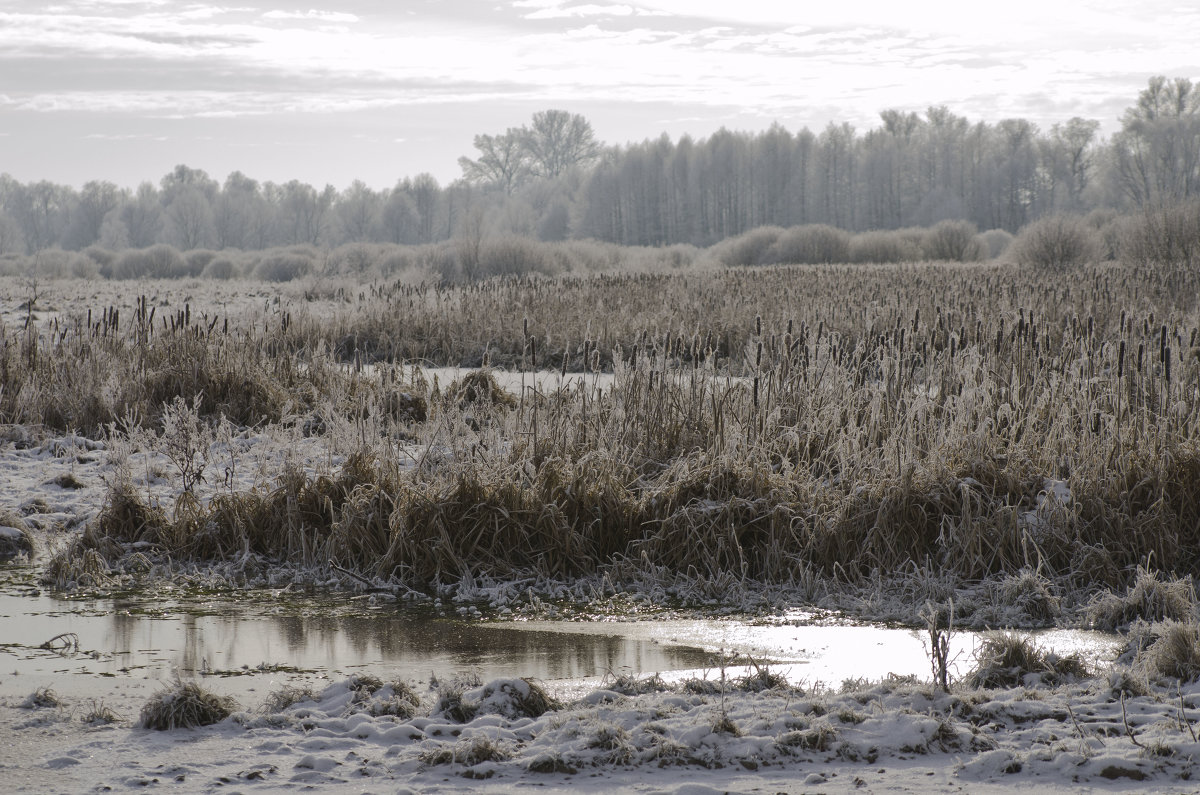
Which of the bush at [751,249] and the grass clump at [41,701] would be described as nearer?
the grass clump at [41,701]

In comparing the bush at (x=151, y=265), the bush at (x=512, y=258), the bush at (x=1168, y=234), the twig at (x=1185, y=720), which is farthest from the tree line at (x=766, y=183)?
the twig at (x=1185, y=720)

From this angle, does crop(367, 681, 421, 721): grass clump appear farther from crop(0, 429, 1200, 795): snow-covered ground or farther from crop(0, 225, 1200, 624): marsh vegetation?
crop(0, 225, 1200, 624): marsh vegetation

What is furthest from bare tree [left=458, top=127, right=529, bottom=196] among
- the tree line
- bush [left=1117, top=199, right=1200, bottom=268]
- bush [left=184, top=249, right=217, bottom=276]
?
bush [left=1117, top=199, right=1200, bottom=268]

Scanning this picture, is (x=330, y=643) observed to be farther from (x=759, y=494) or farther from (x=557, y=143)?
(x=557, y=143)

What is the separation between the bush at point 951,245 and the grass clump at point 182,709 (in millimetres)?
41808

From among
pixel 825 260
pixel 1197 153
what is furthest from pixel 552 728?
pixel 1197 153

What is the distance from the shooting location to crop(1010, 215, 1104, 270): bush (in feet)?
85.5

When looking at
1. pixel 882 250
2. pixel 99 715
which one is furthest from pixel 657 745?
pixel 882 250

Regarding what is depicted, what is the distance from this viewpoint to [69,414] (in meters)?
8.47

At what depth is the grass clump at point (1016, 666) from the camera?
140 inches

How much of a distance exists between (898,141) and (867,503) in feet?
248

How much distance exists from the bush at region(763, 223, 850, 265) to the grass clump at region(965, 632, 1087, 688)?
126 ft

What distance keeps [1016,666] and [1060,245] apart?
82.8 feet

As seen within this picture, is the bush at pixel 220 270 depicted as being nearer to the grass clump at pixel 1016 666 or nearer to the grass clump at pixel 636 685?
the grass clump at pixel 636 685
